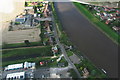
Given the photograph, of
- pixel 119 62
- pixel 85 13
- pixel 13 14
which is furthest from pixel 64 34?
pixel 13 14

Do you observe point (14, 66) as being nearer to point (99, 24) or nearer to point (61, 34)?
point (61, 34)

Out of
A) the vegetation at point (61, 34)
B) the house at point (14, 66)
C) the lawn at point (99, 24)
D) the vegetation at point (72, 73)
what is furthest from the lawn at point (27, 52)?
the lawn at point (99, 24)

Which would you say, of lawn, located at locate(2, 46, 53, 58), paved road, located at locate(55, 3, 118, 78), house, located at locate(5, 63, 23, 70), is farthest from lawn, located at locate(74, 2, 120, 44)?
house, located at locate(5, 63, 23, 70)

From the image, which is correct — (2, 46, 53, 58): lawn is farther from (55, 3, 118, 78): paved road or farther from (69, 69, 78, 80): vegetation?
(55, 3, 118, 78): paved road

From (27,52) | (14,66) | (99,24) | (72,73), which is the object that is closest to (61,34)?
(27,52)

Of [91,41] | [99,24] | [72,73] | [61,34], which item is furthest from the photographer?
[99,24]
